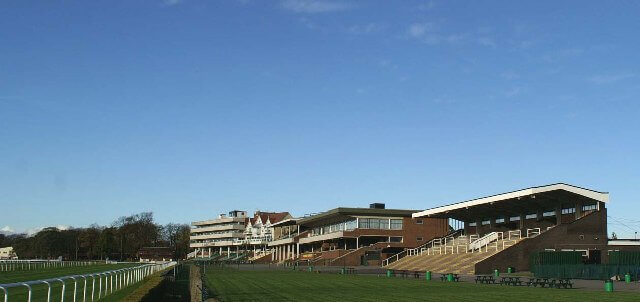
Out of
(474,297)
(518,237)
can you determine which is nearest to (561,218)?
(518,237)

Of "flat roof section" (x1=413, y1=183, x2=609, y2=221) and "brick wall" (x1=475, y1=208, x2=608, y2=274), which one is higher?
"flat roof section" (x1=413, y1=183, x2=609, y2=221)

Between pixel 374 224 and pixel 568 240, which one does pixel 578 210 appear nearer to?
pixel 568 240

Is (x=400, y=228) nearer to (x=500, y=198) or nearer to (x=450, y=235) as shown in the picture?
(x=450, y=235)

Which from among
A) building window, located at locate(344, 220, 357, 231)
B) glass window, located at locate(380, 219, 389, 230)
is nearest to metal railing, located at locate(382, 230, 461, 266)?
glass window, located at locate(380, 219, 389, 230)

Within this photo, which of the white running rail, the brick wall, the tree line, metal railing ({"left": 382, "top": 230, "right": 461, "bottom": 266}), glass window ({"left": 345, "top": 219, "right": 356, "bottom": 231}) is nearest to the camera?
the brick wall

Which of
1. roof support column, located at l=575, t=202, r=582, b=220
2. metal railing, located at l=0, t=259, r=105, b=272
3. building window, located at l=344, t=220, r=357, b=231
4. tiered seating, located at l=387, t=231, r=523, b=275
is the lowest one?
metal railing, located at l=0, t=259, r=105, b=272

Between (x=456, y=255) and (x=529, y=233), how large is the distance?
8.24 meters

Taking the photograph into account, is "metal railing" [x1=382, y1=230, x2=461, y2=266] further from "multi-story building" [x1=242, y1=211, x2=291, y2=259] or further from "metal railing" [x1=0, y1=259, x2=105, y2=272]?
"multi-story building" [x1=242, y1=211, x2=291, y2=259]

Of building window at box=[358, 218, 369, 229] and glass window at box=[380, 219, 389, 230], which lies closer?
glass window at box=[380, 219, 389, 230]

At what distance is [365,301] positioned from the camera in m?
28.7

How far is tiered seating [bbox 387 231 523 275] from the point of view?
68.8 metres

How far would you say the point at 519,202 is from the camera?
76562 millimetres

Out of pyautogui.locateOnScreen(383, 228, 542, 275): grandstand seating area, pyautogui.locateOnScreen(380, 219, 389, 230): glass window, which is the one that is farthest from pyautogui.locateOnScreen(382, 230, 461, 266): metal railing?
pyautogui.locateOnScreen(380, 219, 389, 230): glass window

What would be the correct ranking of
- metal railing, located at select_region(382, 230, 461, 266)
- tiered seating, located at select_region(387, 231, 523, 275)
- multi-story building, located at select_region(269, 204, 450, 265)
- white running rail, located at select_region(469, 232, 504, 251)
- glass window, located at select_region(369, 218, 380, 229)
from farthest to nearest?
glass window, located at select_region(369, 218, 380, 229)
multi-story building, located at select_region(269, 204, 450, 265)
metal railing, located at select_region(382, 230, 461, 266)
white running rail, located at select_region(469, 232, 504, 251)
tiered seating, located at select_region(387, 231, 523, 275)
